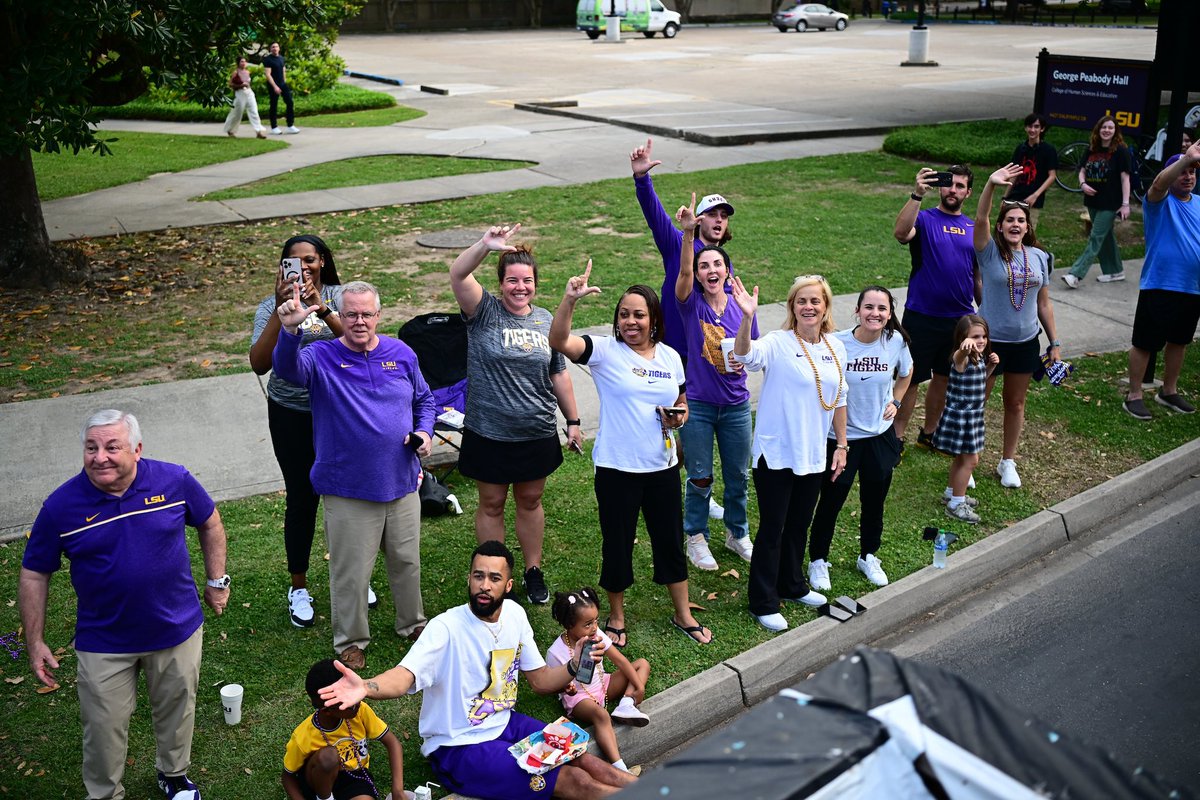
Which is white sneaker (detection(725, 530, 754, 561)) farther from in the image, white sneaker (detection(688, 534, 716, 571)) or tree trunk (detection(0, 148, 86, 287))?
tree trunk (detection(0, 148, 86, 287))

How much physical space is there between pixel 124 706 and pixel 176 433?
4.00 metres

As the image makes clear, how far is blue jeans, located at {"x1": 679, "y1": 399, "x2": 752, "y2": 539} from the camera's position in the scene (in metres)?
6.82

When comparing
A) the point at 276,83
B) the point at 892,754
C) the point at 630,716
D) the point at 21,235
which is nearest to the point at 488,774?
the point at 630,716

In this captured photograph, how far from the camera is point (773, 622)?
6355 mm

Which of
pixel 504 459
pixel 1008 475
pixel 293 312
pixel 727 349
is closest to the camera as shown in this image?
pixel 293 312

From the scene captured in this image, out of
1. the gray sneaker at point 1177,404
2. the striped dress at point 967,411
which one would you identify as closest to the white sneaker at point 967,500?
the striped dress at point 967,411

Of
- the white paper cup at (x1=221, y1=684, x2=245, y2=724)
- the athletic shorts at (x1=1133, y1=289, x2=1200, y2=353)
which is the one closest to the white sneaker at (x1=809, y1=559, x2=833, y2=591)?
the white paper cup at (x1=221, y1=684, x2=245, y2=724)

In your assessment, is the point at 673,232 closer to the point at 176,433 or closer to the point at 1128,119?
the point at 176,433

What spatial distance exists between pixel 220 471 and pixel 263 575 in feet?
4.98

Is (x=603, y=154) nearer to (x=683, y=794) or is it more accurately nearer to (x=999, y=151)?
(x=999, y=151)

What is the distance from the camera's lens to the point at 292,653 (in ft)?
19.9

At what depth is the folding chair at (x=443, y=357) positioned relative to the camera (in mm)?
7898

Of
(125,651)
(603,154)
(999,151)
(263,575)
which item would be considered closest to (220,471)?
(263,575)

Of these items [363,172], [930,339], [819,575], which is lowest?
[819,575]
